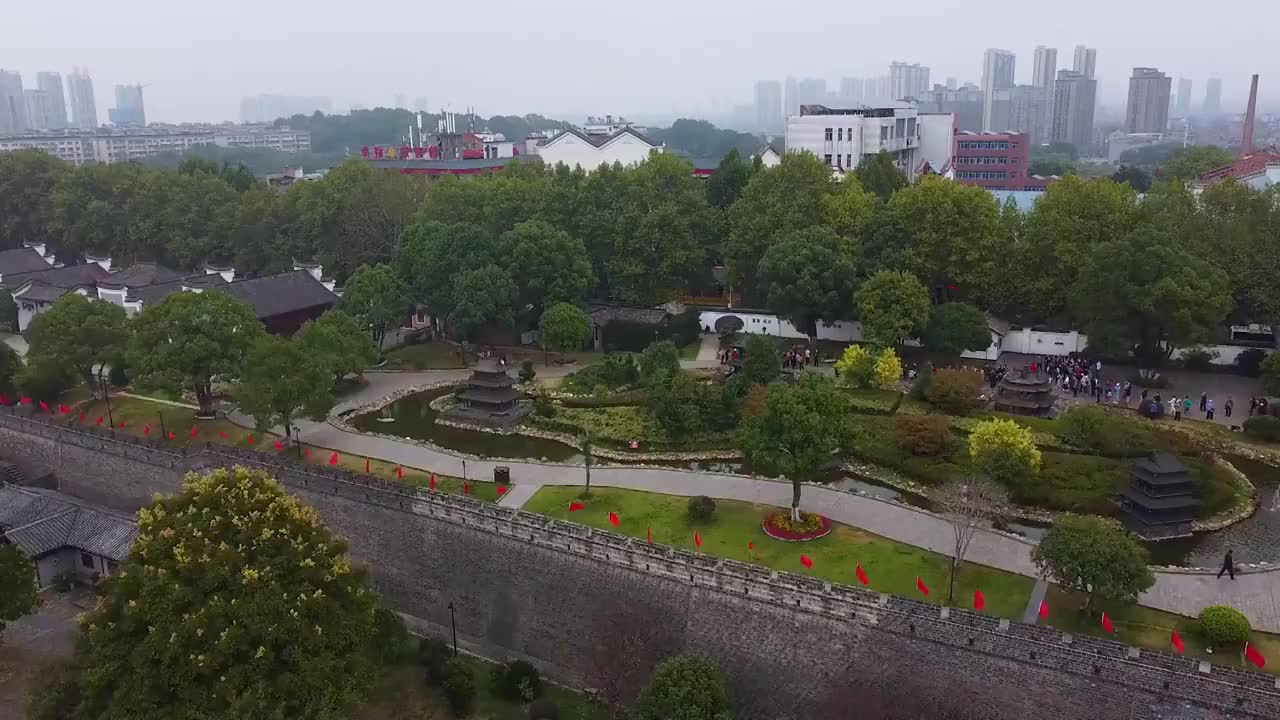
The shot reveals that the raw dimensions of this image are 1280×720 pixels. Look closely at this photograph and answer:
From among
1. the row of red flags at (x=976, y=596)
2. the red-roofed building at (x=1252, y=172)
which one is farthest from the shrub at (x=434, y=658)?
the red-roofed building at (x=1252, y=172)

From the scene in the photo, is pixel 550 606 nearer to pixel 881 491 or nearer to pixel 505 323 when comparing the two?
pixel 881 491

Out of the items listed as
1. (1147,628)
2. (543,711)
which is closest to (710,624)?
(543,711)

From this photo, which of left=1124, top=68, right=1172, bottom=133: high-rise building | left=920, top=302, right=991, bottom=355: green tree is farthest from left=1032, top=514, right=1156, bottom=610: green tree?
left=1124, top=68, right=1172, bottom=133: high-rise building

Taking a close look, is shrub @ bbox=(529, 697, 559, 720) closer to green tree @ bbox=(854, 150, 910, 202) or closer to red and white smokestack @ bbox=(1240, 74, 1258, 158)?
green tree @ bbox=(854, 150, 910, 202)

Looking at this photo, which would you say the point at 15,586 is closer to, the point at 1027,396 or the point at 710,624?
the point at 710,624

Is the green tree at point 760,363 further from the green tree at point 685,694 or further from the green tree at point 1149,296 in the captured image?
the green tree at point 685,694
